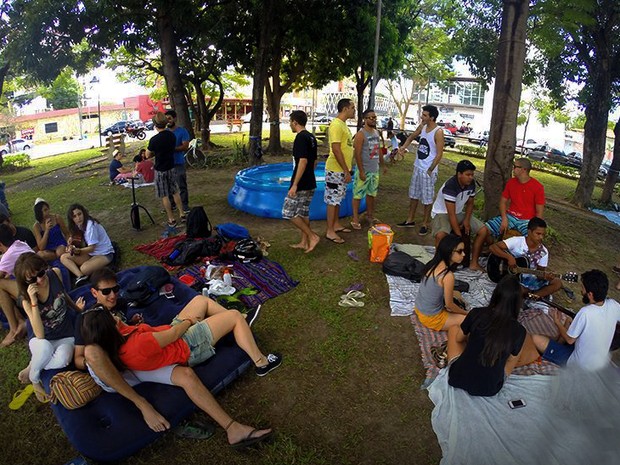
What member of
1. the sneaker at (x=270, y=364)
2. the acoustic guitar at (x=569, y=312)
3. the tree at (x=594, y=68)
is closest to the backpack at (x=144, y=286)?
the sneaker at (x=270, y=364)

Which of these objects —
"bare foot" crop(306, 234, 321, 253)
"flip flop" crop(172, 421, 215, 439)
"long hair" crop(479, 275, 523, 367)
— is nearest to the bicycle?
"bare foot" crop(306, 234, 321, 253)

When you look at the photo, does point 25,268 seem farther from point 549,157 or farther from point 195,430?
point 549,157

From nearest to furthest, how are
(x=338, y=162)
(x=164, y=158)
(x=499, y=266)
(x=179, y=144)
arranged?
(x=499, y=266) < (x=338, y=162) < (x=164, y=158) < (x=179, y=144)

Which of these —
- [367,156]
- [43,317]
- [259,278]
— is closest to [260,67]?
[367,156]

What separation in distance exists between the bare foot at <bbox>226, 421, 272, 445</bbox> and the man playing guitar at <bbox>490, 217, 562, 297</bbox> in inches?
136

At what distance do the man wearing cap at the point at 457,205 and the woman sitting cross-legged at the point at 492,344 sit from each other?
93.0 inches

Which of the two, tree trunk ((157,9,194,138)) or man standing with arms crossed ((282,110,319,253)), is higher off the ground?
tree trunk ((157,9,194,138))

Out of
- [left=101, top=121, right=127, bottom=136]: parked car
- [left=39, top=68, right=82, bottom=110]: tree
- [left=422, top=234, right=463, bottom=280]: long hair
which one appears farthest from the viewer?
[left=39, top=68, right=82, bottom=110]: tree

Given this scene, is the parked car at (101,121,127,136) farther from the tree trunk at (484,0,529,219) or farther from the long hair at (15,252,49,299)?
the long hair at (15,252,49,299)

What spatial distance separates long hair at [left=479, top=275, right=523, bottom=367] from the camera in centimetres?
314

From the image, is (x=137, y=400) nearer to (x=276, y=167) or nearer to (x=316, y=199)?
(x=316, y=199)

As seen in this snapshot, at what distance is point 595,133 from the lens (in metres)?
10.7

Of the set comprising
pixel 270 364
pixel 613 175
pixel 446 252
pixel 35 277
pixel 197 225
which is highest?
pixel 613 175

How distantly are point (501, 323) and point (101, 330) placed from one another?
2.89 metres
